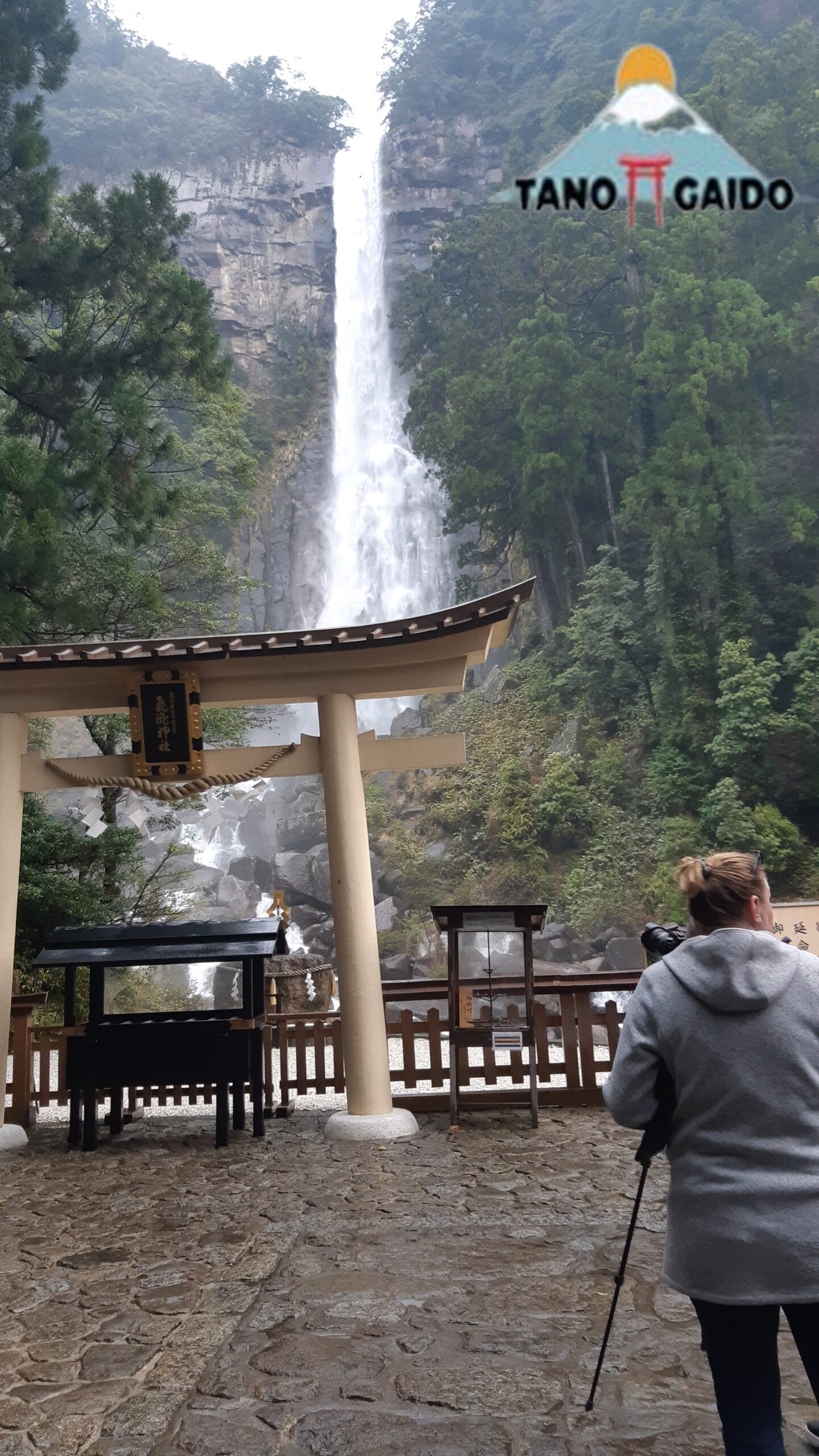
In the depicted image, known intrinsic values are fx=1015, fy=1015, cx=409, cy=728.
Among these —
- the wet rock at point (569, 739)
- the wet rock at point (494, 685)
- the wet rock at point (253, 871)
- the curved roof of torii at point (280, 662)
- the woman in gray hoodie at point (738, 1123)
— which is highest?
the wet rock at point (494, 685)

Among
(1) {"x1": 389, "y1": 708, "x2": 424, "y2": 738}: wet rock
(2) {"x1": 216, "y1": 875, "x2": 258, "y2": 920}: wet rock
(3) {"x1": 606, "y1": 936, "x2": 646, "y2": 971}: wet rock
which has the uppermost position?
(1) {"x1": 389, "y1": 708, "x2": 424, "y2": 738}: wet rock

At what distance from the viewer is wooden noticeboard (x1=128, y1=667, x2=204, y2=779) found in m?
7.39

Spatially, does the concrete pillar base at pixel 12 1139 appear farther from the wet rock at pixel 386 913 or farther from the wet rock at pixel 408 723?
the wet rock at pixel 408 723

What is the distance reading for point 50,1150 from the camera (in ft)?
22.6

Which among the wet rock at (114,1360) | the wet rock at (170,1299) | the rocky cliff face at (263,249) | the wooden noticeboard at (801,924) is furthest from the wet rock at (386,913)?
the rocky cliff face at (263,249)

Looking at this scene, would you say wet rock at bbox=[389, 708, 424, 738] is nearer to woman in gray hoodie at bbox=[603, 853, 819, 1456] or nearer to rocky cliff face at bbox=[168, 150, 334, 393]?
rocky cliff face at bbox=[168, 150, 334, 393]

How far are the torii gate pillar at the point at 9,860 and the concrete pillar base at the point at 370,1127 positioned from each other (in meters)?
2.24

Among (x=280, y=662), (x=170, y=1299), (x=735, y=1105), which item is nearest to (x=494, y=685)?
(x=280, y=662)

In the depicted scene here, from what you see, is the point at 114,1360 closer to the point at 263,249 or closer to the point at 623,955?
the point at 623,955

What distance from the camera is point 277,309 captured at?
34875 millimetres

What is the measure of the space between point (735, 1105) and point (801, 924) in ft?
15.4

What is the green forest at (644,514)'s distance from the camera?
64.5ft

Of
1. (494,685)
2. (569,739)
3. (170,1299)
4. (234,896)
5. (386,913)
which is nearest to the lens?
(170,1299)

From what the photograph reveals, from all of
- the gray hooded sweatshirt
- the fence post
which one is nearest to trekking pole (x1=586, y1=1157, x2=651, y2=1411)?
the gray hooded sweatshirt
